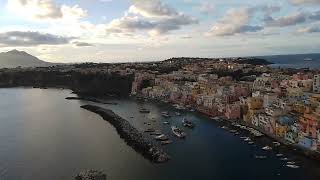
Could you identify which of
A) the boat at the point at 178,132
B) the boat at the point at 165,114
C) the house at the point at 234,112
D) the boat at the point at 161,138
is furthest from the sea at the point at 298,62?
the boat at the point at 161,138

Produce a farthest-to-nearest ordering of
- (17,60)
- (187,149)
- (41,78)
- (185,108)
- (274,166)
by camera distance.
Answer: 1. (17,60)
2. (41,78)
3. (185,108)
4. (187,149)
5. (274,166)

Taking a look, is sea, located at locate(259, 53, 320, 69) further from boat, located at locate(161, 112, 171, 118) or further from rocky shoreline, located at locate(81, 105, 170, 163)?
rocky shoreline, located at locate(81, 105, 170, 163)

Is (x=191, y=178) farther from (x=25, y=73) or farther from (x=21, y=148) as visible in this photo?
(x=25, y=73)

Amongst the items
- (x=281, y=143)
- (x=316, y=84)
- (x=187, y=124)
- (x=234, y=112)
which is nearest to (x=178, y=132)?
(x=187, y=124)

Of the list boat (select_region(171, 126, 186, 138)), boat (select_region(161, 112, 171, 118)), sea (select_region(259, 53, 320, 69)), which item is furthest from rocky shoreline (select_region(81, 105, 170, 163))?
sea (select_region(259, 53, 320, 69))

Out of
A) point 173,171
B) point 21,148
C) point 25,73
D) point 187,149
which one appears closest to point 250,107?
point 187,149

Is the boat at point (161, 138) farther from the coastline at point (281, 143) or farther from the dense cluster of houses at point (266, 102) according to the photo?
the dense cluster of houses at point (266, 102)

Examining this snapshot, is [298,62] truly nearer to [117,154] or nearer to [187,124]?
[187,124]
